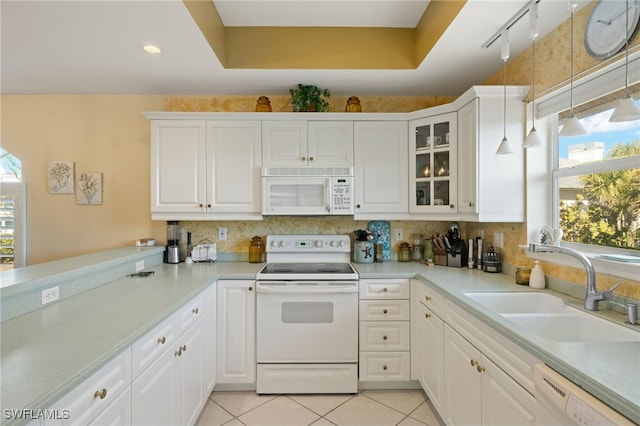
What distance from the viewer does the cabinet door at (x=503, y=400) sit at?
3.76 ft

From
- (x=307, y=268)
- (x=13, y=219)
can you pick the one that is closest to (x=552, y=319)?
(x=307, y=268)

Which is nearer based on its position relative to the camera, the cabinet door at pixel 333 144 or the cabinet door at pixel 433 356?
the cabinet door at pixel 433 356

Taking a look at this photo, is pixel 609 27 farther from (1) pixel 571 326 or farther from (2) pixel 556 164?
(1) pixel 571 326

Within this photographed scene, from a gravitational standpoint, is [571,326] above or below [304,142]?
below

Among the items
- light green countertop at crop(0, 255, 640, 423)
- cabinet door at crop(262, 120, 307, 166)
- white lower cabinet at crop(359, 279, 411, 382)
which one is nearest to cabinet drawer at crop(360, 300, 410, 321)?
white lower cabinet at crop(359, 279, 411, 382)

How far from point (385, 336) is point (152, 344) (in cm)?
162

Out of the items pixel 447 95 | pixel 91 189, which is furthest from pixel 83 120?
pixel 447 95

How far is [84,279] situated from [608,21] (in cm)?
312

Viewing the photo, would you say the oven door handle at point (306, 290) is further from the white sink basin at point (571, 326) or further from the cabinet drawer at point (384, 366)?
the white sink basin at point (571, 326)

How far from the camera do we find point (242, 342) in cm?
233

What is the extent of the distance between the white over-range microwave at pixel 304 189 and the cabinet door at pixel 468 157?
0.86 meters

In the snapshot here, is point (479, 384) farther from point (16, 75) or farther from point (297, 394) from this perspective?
point (16, 75)

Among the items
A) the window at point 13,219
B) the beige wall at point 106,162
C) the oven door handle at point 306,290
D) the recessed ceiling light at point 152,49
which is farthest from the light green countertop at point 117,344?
the window at point 13,219

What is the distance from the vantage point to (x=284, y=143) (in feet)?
8.66
